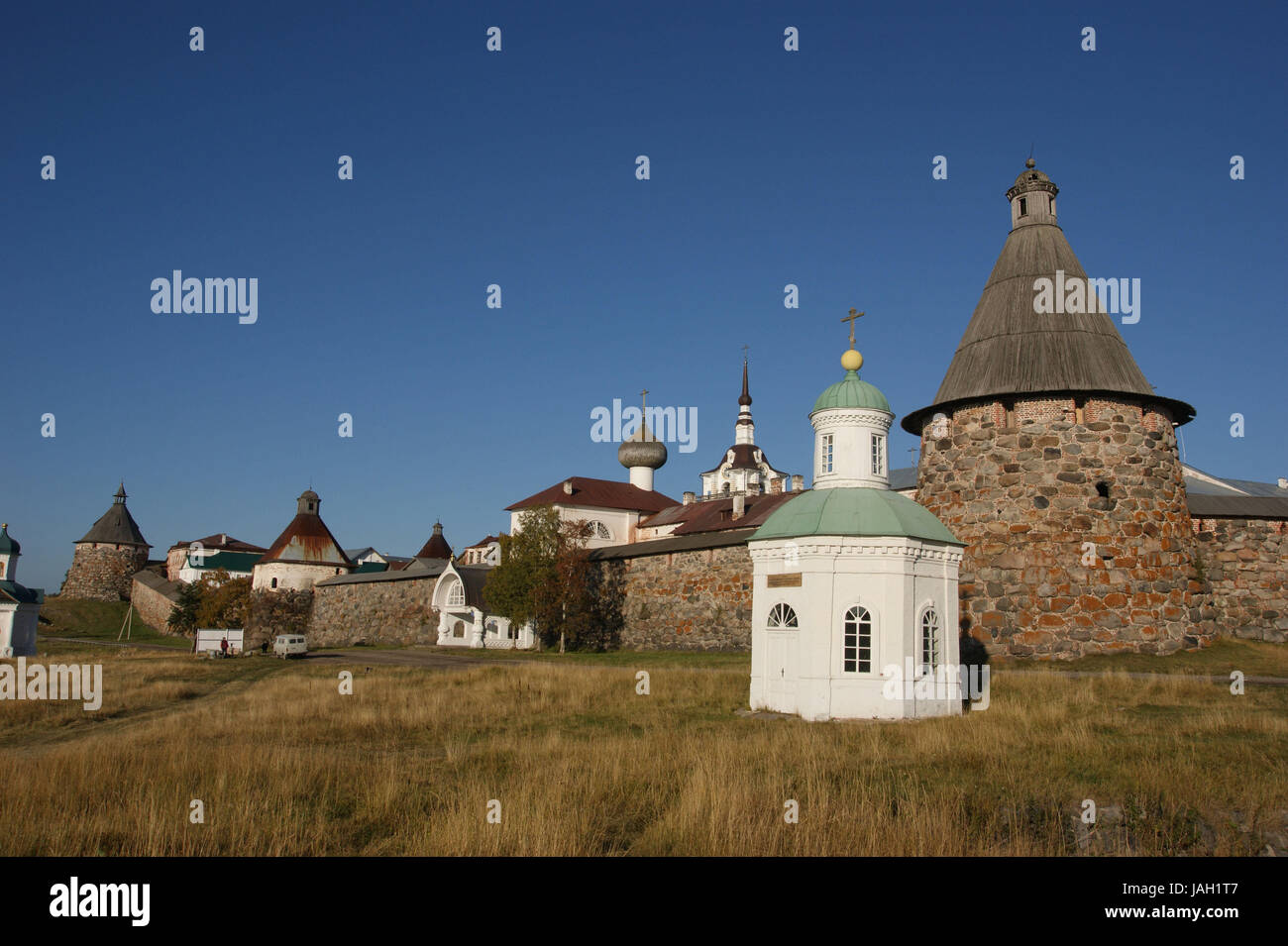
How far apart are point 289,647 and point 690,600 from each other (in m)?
17.7

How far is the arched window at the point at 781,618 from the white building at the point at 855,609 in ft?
0.06

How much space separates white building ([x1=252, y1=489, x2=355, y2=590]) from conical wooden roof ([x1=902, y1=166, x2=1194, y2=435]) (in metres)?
50.5

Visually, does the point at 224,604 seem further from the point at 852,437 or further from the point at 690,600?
the point at 852,437

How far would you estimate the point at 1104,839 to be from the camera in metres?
8.38

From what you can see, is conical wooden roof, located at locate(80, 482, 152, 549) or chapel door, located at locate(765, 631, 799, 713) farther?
conical wooden roof, located at locate(80, 482, 152, 549)

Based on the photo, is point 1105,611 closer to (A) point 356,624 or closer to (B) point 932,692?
(B) point 932,692

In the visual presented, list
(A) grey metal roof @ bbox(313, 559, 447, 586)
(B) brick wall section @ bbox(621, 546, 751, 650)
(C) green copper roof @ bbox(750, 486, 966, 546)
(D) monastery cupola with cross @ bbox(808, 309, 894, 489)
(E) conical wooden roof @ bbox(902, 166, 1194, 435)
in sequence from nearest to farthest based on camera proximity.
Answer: (C) green copper roof @ bbox(750, 486, 966, 546)
(D) monastery cupola with cross @ bbox(808, 309, 894, 489)
(E) conical wooden roof @ bbox(902, 166, 1194, 435)
(B) brick wall section @ bbox(621, 546, 751, 650)
(A) grey metal roof @ bbox(313, 559, 447, 586)

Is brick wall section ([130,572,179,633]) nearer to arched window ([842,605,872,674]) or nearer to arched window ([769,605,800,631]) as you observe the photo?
arched window ([769,605,800,631])

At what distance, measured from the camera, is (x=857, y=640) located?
15328 millimetres

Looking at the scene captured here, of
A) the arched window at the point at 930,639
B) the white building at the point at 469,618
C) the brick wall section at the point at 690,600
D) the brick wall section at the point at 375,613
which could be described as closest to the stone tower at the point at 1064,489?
the arched window at the point at 930,639

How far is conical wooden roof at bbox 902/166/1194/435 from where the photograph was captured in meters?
24.7

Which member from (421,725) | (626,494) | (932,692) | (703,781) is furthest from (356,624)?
(703,781)

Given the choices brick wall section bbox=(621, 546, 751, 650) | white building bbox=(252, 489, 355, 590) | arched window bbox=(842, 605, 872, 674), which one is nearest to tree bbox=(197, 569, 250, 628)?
white building bbox=(252, 489, 355, 590)

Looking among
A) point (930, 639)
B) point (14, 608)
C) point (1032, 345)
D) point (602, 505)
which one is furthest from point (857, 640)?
point (602, 505)
